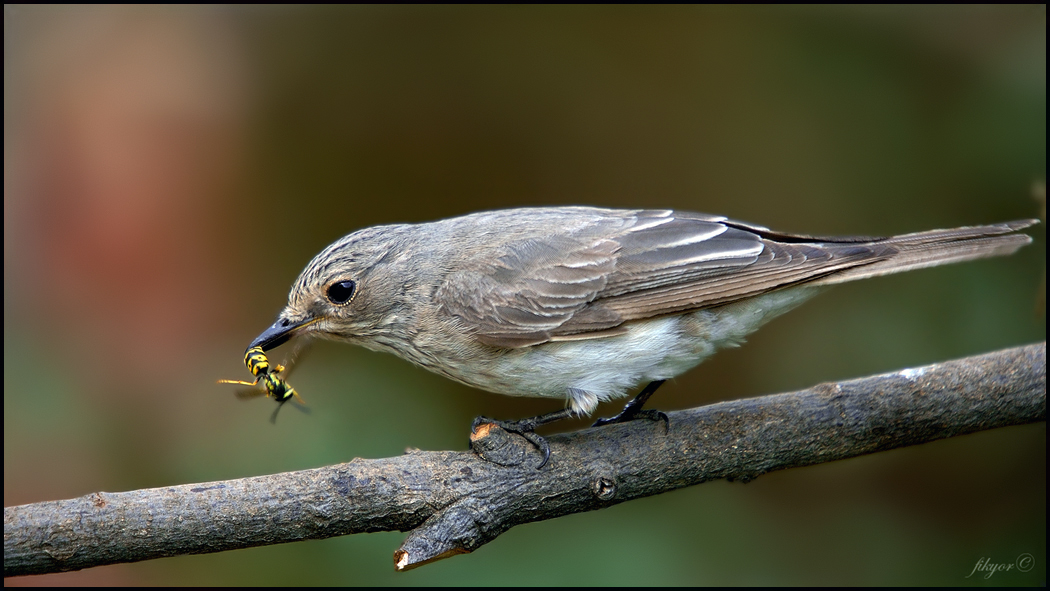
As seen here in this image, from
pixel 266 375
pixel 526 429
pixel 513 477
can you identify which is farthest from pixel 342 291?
pixel 513 477

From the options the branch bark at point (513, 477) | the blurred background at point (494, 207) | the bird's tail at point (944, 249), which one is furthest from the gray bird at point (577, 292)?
the blurred background at point (494, 207)

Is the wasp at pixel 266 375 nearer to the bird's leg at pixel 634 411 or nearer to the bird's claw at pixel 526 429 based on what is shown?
the bird's claw at pixel 526 429

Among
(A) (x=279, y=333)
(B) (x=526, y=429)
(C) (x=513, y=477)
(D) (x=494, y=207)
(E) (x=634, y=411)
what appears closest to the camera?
(C) (x=513, y=477)

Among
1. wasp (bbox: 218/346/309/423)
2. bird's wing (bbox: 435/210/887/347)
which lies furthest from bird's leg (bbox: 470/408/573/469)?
wasp (bbox: 218/346/309/423)

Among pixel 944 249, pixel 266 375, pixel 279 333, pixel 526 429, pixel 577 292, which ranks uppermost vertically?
pixel 944 249

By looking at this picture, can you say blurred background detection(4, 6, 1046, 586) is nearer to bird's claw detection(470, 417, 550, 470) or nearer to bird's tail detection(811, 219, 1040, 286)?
bird's claw detection(470, 417, 550, 470)

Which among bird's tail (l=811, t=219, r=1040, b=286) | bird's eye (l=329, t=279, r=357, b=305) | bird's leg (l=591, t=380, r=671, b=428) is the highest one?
bird's tail (l=811, t=219, r=1040, b=286)

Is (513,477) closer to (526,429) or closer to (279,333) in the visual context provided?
(526,429)
